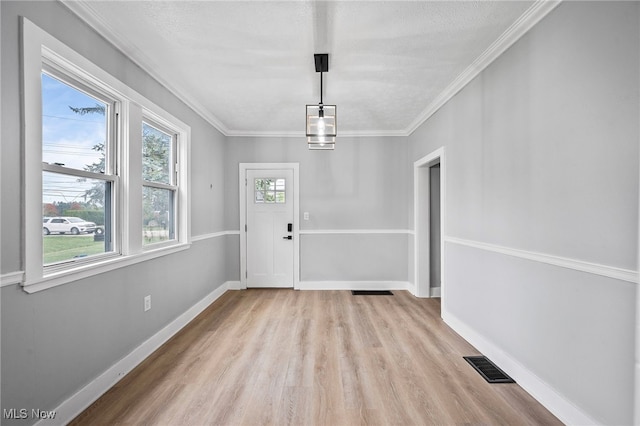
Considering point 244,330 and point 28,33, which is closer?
point 28,33

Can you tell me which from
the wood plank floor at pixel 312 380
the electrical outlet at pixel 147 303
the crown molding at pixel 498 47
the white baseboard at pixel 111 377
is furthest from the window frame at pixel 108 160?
the crown molding at pixel 498 47

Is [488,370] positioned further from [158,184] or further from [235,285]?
[235,285]

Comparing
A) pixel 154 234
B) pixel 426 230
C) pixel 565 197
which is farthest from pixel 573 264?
pixel 154 234

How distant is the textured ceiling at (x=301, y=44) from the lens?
78.7 inches

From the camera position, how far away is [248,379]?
7.61 feet

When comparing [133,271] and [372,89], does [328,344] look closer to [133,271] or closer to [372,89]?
[133,271]

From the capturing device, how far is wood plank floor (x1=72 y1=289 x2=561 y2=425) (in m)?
1.91

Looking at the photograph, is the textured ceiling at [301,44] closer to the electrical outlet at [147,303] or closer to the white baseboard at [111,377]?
the electrical outlet at [147,303]

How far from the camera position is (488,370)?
2.43 m

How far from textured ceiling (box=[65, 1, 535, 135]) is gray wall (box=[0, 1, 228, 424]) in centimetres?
22

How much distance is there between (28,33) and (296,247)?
3.90 meters

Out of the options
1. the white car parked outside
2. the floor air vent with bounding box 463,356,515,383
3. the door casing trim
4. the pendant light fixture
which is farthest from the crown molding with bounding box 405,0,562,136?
the white car parked outside

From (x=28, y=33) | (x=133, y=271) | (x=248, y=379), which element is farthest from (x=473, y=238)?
(x=28, y=33)

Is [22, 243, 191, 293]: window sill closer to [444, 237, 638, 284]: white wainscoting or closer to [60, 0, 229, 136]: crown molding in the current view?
[60, 0, 229, 136]: crown molding
